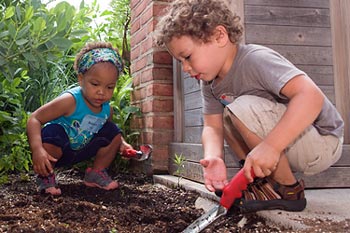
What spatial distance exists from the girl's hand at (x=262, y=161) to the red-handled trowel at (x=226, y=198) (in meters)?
0.02

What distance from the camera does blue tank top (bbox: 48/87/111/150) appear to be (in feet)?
8.57

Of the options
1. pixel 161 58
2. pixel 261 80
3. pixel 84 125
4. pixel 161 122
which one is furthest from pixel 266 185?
pixel 161 58

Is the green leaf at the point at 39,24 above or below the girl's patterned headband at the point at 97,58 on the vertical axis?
above

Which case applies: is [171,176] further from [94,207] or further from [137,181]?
[94,207]

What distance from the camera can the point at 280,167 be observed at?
5.80 feet

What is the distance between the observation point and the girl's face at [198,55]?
5.69ft

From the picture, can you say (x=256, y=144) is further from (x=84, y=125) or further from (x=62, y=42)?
(x=84, y=125)

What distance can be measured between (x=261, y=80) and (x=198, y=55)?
25cm

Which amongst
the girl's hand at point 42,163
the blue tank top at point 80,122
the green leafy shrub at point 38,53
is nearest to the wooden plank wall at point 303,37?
the blue tank top at point 80,122

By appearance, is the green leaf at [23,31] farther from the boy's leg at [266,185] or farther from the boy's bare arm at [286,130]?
the boy's bare arm at [286,130]

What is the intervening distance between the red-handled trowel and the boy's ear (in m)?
0.54

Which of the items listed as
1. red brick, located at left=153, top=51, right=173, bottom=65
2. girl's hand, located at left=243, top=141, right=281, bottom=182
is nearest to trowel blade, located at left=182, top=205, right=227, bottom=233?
girl's hand, located at left=243, top=141, right=281, bottom=182

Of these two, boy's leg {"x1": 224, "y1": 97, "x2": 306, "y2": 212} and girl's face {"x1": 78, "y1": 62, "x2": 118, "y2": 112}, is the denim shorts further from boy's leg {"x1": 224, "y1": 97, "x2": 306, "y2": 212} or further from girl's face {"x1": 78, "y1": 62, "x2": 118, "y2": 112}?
boy's leg {"x1": 224, "y1": 97, "x2": 306, "y2": 212}

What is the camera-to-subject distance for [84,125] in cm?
265
